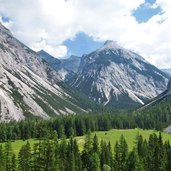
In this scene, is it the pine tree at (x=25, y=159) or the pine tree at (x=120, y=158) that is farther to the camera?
the pine tree at (x=120, y=158)

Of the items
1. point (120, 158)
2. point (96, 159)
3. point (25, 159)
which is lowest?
point (120, 158)

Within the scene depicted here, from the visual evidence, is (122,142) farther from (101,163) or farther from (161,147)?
(161,147)

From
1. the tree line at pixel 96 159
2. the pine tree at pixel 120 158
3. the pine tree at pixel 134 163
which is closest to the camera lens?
the tree line at pixel 96 159

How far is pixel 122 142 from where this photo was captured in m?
146

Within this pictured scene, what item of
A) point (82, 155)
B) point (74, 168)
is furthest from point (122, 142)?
point (74, 168)

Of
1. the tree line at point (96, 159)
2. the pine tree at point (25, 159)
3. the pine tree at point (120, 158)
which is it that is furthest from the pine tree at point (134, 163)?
the pine tree at point (25, 159)

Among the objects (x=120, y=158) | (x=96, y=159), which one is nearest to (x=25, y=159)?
(x=96, y=159)

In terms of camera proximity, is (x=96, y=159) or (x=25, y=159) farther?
(x=96, y=159)

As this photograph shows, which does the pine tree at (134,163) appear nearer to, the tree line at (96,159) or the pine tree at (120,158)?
the tree line at (96,159)

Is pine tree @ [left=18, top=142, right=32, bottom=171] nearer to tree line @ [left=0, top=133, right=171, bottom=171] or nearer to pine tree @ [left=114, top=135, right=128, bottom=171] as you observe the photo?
tree line @ [left=0, top=133, right=171, bottom=171]

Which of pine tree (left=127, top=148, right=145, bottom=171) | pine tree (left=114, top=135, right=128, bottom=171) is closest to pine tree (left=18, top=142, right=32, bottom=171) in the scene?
pine tree (left=127, top=148, right=145, bottom=171)

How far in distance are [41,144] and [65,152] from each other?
48833mm

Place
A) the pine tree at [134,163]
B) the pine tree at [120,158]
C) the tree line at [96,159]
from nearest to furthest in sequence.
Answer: the tree line at [96,159] → the pine tree at [134,163] → the pine tree at [120,158]

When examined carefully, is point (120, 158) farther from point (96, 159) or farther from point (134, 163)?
point (134, 163)
